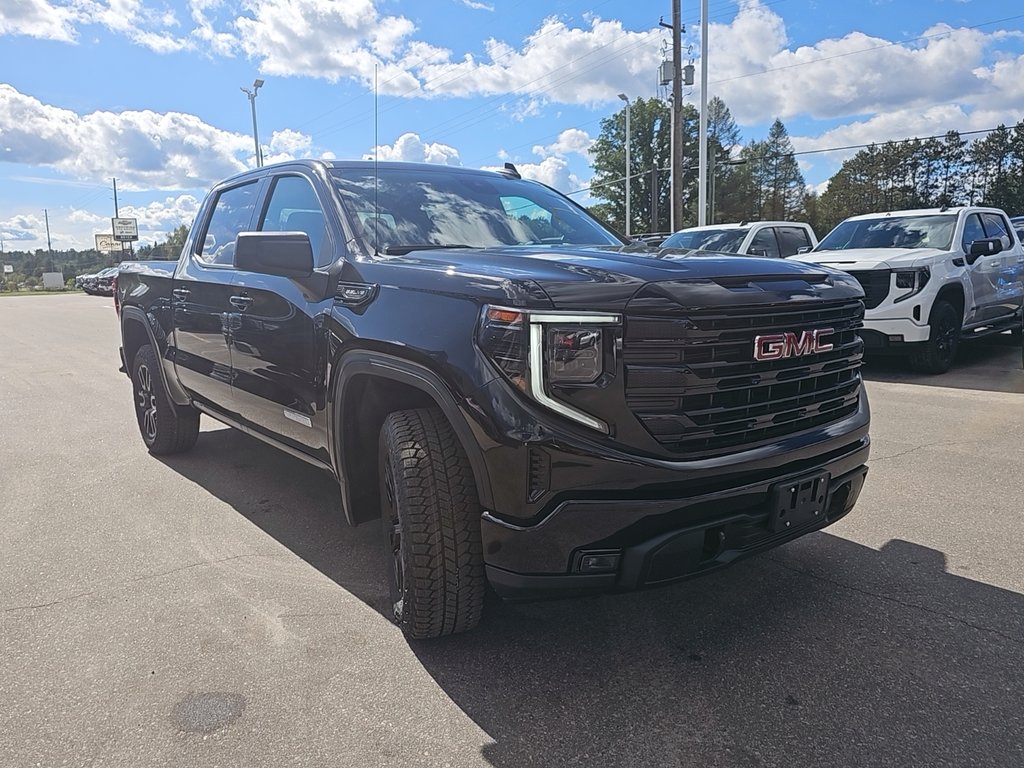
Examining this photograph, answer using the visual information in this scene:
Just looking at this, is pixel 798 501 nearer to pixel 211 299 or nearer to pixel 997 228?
pixel 211 299

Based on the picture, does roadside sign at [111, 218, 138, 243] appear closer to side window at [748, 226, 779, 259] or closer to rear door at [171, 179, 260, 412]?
side window at [748, 226, 779, 259]

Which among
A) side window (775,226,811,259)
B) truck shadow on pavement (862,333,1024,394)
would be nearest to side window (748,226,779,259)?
side window (775,226,811,259)

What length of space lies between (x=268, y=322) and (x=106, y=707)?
1.79 m

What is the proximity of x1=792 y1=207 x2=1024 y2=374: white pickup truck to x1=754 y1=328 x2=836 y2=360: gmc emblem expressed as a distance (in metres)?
5.89

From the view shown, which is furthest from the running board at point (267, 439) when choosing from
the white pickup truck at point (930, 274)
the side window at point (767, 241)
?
the side window at point (767, 241)

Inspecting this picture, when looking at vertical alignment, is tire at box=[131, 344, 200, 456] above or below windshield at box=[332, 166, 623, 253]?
below

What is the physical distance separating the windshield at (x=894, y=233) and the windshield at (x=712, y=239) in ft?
4.97

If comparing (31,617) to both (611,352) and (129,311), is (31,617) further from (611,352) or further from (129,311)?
(129,311)

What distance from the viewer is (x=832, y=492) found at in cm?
275

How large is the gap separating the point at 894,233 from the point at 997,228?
1.70 m

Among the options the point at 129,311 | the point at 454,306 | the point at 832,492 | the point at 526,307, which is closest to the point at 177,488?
the point at 129,311

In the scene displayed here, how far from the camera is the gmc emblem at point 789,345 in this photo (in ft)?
8.20

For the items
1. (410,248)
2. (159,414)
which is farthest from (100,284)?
(410,248)

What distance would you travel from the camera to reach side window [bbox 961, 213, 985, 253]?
349 inches
